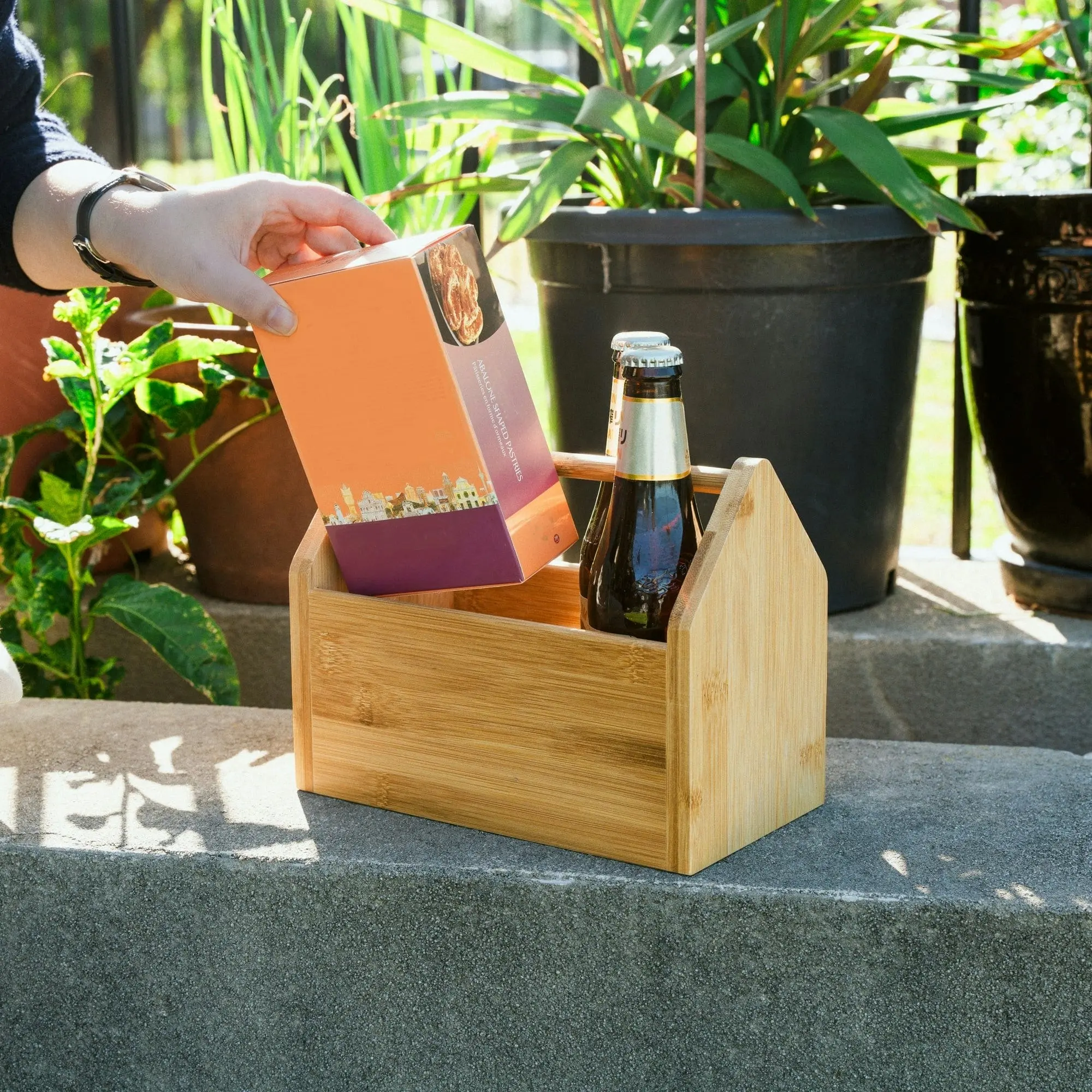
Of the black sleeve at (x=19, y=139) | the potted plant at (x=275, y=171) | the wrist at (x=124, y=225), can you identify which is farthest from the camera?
the potted plant at (x=275, y=171)

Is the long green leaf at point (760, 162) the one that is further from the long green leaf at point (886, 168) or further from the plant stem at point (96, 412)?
the plant stem at point (96, 412)

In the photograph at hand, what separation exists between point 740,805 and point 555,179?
0.82m

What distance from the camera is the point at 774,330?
1559 mm

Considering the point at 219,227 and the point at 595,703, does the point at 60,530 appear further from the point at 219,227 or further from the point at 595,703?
the point at 595,703

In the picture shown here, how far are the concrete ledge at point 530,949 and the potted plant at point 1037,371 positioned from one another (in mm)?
593

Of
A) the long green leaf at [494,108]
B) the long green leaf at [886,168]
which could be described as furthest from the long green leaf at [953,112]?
the long green leaf at [494,108]

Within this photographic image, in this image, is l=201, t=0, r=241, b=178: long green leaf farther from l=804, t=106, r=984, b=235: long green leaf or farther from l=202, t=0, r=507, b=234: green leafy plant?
l=804, t=106, r=984, b=235: long green leaf

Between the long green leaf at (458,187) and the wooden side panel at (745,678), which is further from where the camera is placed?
the long green leaf at (458,187)

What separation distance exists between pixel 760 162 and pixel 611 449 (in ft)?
1.94

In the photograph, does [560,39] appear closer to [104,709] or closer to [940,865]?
[104,709]

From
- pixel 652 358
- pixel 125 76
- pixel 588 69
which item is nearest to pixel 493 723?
pixel 652 358

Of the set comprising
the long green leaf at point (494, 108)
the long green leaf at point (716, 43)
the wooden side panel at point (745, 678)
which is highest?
the long green leaf at point (716, 43)

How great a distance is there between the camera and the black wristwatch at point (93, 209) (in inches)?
42.9

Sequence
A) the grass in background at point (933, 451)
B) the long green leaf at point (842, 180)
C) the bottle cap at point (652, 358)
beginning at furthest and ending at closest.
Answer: the grass in background at point (933, 451), the long green leaf at point (842, 180), the bottle cap at point (652, 358)
